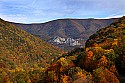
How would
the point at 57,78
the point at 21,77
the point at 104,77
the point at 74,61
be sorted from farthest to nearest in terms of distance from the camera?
the point at 21,77 < the point at 74,61 < the point at 57,78 < the point at 104,77

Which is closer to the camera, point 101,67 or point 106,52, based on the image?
point 101,67

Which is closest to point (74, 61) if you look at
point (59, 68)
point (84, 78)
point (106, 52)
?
point (59, 68)

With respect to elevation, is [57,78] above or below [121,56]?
below

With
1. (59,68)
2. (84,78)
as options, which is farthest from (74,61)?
(84,78)

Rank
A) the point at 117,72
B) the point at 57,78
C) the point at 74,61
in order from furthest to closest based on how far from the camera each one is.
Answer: the point at 74,61 < the point at 57,78 < the point at 117,72

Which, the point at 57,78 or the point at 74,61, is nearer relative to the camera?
the point at 57,78

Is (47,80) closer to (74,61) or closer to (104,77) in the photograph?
(74,61)

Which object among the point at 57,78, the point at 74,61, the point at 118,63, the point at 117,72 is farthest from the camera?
the point at 74,61

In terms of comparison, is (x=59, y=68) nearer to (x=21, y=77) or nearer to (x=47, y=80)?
(x=47, y=80)

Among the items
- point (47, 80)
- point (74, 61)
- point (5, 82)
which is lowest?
point (5, 82)
